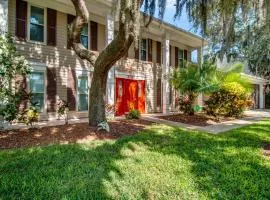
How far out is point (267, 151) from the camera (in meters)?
8.16

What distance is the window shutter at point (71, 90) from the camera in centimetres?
1392

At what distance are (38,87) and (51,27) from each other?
277 centimetres

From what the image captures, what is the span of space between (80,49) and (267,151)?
6.75m

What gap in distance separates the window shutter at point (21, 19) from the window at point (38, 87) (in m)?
1.63

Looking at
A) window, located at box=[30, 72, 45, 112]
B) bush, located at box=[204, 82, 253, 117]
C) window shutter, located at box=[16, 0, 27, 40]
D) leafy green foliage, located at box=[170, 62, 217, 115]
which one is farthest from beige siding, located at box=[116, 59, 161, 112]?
window shutter, located at box=[16, 0, 27, 40]

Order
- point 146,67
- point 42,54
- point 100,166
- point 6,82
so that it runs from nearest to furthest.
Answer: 1. point 100,166
2. point 6,82
3. point 42,54
4. point 146,67

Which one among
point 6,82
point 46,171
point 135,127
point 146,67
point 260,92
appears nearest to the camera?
point 46,171

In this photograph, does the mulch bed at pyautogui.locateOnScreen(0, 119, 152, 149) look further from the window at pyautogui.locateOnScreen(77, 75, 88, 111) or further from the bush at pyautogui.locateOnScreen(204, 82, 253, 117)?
the bush at pyautogui.locateOnScreen(204, 82, 253, 117)

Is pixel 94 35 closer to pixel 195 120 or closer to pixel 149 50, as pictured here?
pixel 149 50

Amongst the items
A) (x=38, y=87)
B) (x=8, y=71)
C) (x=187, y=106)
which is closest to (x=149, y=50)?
(x=187, y=106)

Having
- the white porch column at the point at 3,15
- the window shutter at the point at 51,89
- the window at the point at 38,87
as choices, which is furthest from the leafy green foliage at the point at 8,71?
the window shutter at the point at 51,89

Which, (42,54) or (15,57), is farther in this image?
(42,54)

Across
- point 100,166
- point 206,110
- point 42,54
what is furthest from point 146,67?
point 100,166

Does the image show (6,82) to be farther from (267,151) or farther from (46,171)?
(267,151)
